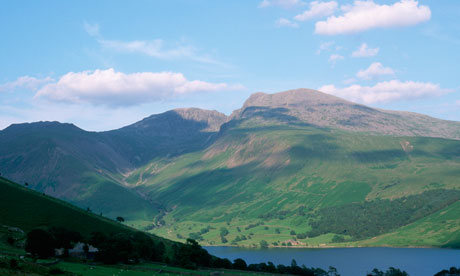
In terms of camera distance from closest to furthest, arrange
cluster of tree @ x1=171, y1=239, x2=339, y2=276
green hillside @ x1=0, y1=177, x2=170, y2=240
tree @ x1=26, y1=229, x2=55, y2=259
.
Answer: tree @ x1=26, y1=229, x2=55, y2=259 < cluster of tree @ x1=171, y1=239, x2=339, y2=276 < green hillside @ x1=0, y1=177, x2=170, y2=240

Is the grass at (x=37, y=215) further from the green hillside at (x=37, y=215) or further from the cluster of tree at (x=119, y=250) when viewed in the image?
the cluster of tree at (x=119, y=250)

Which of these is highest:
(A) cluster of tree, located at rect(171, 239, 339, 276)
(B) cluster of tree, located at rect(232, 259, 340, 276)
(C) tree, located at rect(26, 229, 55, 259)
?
(C) tree, located at rect(26, 229, 55, 259)

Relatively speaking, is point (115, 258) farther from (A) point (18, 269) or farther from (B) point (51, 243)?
(A) point (18, 269)

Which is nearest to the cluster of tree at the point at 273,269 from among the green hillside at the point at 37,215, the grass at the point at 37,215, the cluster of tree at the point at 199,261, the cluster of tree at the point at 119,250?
the cluster of tree at the point at 199,261

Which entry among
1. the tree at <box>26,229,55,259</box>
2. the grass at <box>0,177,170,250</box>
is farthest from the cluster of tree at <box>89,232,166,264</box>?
the grass at <box>0,177,170,250</box>

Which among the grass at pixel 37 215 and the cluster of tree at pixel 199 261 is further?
the grass at pixel 37 215

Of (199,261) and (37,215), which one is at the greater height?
(37,215)

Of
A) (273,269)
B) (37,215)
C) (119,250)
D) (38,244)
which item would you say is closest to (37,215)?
(37,215)

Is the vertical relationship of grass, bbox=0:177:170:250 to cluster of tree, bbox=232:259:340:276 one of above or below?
above

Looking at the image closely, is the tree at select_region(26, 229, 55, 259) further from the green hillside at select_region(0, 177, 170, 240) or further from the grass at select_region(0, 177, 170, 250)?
the green hillside at select_region(0, 177, 170, 240)

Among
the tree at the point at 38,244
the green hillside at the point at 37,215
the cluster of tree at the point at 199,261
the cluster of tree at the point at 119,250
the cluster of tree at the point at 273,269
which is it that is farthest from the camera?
the cluster of tree at the point at 273,269

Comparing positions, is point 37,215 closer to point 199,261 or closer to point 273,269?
point 199,261

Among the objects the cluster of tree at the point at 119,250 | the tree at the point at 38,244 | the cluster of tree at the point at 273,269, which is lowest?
the cluster of tree at the point at 273,269

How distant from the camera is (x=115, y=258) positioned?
112 m
